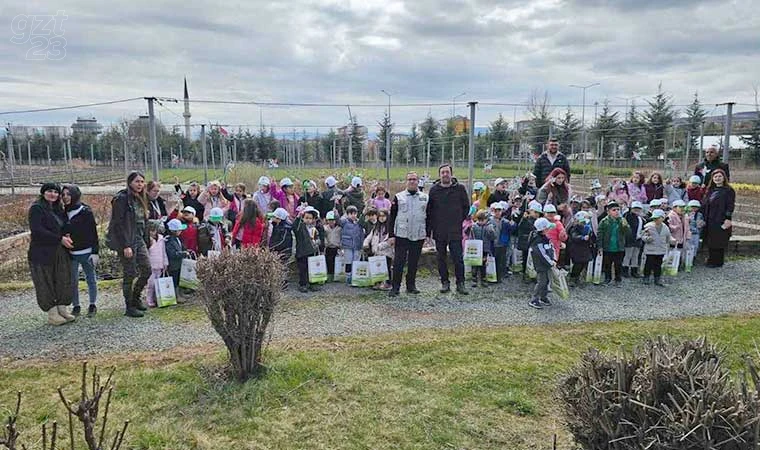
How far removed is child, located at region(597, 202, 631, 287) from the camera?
7.84m

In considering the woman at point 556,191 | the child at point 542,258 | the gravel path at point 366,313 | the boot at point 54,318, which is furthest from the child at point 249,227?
the woman at point 556,191

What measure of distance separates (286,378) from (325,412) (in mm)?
564

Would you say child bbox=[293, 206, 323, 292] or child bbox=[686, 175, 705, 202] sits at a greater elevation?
child bbox=[686, 175, 705, 202]

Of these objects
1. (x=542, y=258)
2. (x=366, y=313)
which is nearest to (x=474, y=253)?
(x=542, y=258)

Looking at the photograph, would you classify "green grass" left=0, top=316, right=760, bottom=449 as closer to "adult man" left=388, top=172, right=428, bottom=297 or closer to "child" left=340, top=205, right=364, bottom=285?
"adult man" left=388, top=172, right=428, bottom=297

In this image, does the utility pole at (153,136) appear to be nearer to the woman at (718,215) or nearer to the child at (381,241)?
A: the child at (381,241)

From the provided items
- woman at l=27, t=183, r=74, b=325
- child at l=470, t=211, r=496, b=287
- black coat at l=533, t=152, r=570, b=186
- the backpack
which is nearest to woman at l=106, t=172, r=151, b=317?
woman at l=27, t=183, r=74, b=325

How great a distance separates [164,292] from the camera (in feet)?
21.5

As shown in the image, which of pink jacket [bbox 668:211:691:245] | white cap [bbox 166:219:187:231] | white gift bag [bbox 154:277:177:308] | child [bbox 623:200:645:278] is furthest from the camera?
pink jacket [bbox 668:211:691:245]

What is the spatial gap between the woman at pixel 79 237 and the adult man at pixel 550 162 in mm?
6526

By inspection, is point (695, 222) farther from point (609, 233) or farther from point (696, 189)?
point (609, 233)

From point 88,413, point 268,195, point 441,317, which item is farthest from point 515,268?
point 88,413

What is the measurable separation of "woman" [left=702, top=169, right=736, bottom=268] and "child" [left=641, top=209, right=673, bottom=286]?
4.74ft

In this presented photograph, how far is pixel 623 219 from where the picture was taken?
26.1 feet
